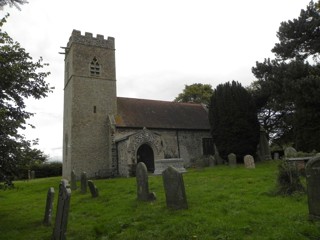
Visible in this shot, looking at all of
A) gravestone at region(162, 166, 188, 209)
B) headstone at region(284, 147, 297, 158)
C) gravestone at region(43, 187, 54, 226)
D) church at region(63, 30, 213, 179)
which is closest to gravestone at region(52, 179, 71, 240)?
gravestone at region(43, 187, 54, 226)

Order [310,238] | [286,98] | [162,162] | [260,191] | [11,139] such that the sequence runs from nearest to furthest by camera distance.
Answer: [310,238] → [11,139] → [260,191] → [162,162] → [286,98]

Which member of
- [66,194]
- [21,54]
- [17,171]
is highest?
[21,54]

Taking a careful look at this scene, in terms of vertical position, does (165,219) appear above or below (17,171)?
below

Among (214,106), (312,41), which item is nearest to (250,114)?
(214,106)

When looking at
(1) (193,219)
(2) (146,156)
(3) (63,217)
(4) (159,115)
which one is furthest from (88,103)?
(1) (193,219)

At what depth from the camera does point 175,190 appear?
7.01 m

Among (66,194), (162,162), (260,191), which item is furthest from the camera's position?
(162,162)

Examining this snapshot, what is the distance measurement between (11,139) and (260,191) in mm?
6889

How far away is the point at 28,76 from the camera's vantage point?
864 centimetres

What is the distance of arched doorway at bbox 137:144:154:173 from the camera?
70.1ft

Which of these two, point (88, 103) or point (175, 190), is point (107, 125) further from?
point (175, 190)

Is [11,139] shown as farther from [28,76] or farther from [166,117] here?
[166,117]

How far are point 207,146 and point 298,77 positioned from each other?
30.4 ft

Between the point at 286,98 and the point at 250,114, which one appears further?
the point at 250,114
